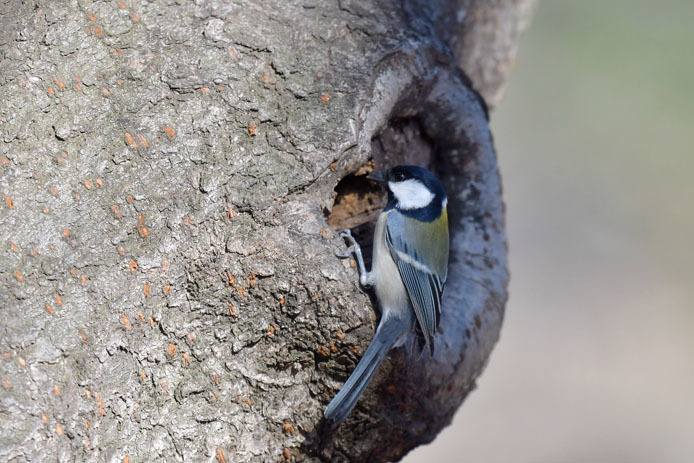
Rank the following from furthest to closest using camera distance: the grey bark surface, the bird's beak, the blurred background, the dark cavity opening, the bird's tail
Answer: the blurred background
the dark cavity opening
the bird's beak
the bird's tail
the grey bark surface

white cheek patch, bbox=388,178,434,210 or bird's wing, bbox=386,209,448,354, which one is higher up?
white cheek patch, bbox=388,178,434,210

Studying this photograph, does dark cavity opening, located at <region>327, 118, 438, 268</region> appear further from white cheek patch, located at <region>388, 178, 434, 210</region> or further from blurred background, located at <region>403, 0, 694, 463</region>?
blurred background, located at <region>403, 0, 694, 463</region>

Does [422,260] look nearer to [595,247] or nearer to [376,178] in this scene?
[376,178]

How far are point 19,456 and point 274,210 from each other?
0.87 m

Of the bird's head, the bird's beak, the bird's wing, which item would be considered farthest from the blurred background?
the bird's beak

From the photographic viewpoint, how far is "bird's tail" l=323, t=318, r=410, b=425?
1814mm

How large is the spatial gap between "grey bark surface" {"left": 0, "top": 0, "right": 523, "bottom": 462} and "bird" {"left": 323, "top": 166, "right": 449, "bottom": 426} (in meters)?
0.06

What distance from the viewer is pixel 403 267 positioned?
219 centimetres

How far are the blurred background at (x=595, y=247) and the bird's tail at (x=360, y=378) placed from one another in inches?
108

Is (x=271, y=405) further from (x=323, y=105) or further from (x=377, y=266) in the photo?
(x=323, y=105)

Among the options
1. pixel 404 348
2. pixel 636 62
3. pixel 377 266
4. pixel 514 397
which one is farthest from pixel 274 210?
pixel 636 62

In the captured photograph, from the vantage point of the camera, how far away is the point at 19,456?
4.90 feet

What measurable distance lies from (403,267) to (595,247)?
3807 mm

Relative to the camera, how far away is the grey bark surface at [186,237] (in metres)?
1.61
